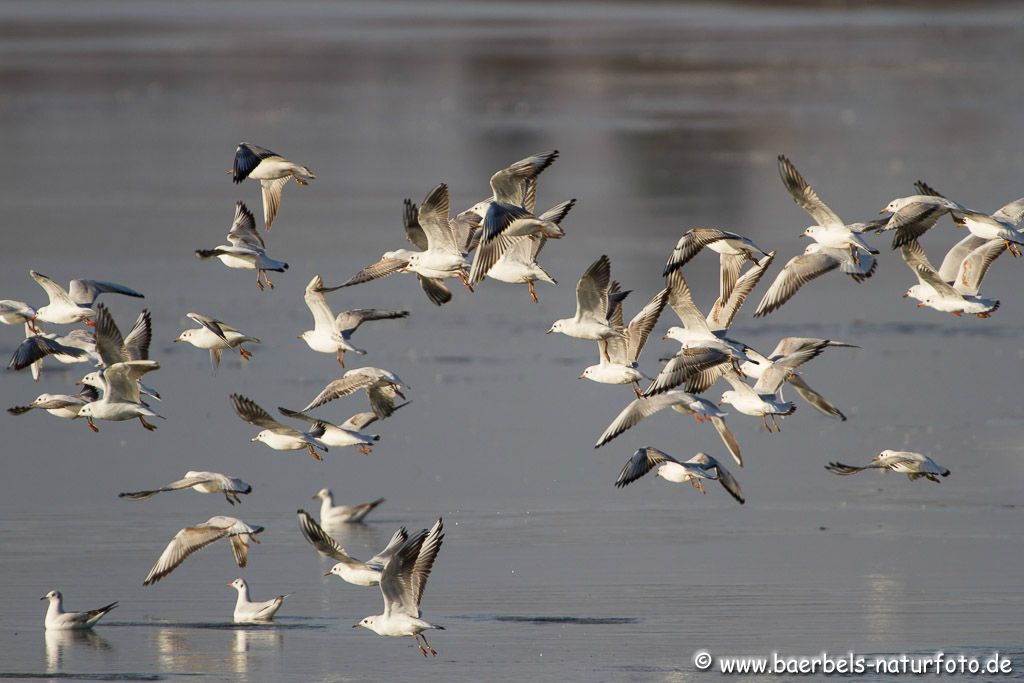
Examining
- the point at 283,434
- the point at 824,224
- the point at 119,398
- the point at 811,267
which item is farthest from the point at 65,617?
the point at 824,224

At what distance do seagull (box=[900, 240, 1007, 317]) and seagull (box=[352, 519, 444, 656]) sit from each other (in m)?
4.28

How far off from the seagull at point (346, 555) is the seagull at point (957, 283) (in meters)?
4.33

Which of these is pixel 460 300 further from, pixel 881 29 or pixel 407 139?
pixel 881 29

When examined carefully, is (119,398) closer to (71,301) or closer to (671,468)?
(71,301)

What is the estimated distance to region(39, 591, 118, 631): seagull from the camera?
1184 cm

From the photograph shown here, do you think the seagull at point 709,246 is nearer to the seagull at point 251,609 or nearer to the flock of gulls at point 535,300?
the flock of gulls at point 535,300

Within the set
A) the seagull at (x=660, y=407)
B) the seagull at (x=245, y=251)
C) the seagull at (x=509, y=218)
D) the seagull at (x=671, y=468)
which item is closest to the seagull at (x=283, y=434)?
the seagull at (x=245, y=251)

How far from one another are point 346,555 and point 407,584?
406 mm

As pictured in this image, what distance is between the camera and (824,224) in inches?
483

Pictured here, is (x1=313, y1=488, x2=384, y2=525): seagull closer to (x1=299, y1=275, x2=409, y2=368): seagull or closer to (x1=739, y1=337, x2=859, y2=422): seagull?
Answer: (x1=299, y1=275, x2=409, y2=368): seagull

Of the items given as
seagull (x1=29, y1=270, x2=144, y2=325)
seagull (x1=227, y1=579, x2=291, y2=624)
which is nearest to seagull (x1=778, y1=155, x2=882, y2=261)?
seagull (x1=227, y1=579, x2=291, y2=624)

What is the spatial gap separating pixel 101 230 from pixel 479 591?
50.6ft

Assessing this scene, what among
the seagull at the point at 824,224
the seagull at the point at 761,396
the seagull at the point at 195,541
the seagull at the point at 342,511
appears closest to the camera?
the seagull at the point at 824,224

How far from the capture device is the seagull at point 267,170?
41.2 ft
